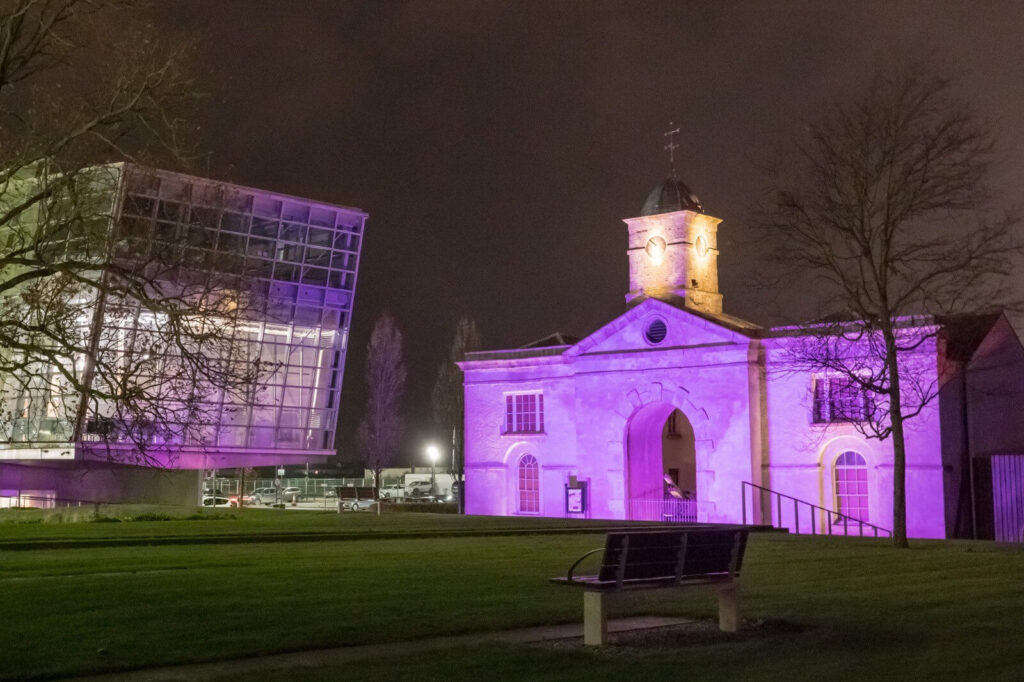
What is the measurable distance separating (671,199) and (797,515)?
16.0 metres

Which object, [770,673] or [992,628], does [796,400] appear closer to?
[992,628]

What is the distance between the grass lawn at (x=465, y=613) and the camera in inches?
420

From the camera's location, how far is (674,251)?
52750 mm

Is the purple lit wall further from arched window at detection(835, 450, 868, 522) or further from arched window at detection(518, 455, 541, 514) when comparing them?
arched window at detection(518, 455, 541, 514)

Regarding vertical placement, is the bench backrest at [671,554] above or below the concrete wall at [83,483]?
below

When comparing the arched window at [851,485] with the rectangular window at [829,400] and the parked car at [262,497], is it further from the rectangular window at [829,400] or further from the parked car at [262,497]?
the parked car at [262,497]

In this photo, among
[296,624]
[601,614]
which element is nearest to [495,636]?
[601,614]

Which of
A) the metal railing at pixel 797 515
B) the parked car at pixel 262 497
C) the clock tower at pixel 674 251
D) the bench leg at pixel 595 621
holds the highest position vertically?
the clock tower at pixel 674 251

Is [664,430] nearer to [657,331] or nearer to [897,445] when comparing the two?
[657,331]

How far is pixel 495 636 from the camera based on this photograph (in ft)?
40.6

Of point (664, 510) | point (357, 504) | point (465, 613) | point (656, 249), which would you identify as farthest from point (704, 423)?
point (465, 613)

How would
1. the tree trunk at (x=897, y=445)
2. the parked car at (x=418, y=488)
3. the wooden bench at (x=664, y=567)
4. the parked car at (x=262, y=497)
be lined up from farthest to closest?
1. the parked car at (x=418, y=488)
2. the parked car at (x=262, y=497)
3. the tree trunk at (x=897, y=445)
4. the wooden bench at (x=664, y=567)

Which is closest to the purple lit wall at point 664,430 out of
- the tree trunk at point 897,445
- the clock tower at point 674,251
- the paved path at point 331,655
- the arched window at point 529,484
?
the arched window at point 529,484

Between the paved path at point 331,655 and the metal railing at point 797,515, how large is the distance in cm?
3145
